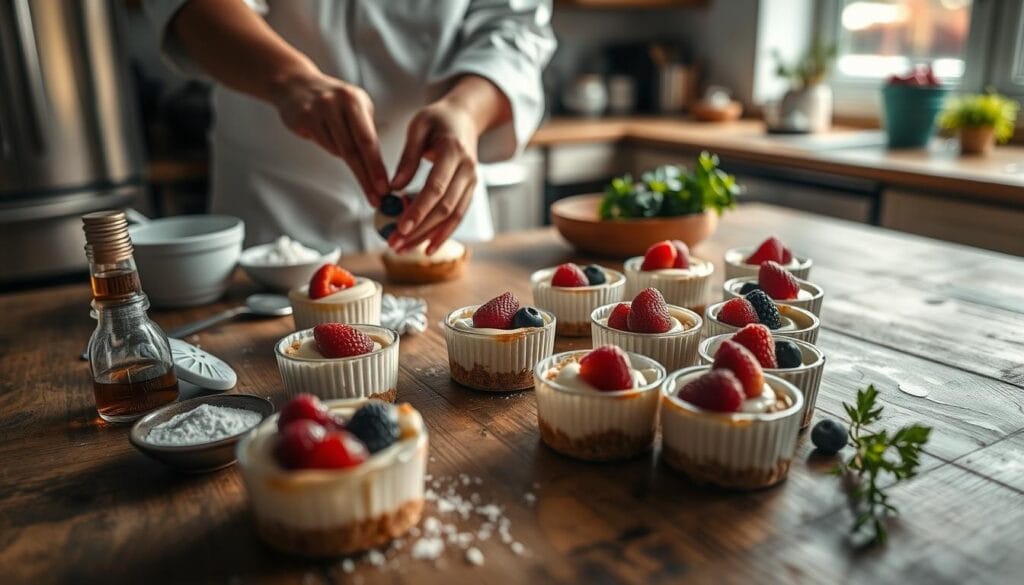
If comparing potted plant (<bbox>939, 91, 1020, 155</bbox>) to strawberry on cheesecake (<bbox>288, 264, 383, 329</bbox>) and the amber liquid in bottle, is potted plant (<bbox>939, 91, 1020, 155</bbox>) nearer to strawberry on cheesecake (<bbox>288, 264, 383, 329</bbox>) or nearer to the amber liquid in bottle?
strawberry on cheesecake (<bbox>288, 264, 383, 329</bbox>)

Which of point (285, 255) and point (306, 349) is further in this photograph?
point (285, 255)

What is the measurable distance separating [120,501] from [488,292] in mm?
780

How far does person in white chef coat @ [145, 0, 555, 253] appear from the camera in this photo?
1.39 m

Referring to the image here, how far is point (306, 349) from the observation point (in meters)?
1.02

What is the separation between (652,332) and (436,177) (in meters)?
0.52

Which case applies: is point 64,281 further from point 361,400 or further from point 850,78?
point 850,78

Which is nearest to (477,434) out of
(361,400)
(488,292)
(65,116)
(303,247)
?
(361,400)

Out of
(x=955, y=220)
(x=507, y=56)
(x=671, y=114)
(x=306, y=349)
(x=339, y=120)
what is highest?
(x=507, y=56)

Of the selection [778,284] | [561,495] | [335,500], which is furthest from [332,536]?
[778,284]

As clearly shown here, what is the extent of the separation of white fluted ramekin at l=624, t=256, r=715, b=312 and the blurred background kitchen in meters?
1.27

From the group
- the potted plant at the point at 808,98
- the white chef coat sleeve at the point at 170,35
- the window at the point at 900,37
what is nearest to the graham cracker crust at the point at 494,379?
the white chef coat sleeve at the point at 170,35

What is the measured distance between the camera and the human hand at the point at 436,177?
1364 mm

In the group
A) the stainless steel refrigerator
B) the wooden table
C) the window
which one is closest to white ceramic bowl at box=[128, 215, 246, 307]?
the wooden table

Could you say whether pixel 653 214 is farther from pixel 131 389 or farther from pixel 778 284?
pixel 131 389
